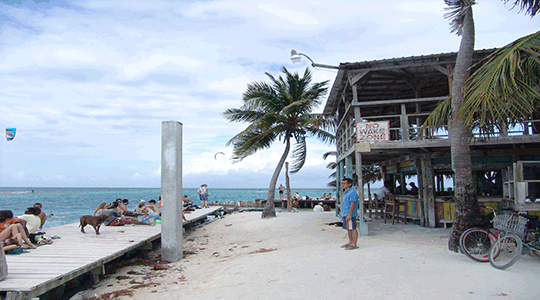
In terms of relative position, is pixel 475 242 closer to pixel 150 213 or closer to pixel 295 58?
pixel 295 58

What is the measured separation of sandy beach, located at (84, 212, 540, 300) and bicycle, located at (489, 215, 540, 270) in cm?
17

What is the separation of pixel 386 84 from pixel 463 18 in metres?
5.28

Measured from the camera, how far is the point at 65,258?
748 cm

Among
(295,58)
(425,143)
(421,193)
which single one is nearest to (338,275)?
(425,143)

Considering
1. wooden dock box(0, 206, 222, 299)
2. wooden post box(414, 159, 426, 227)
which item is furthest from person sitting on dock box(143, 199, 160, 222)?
wooden post box(414, 159, 426, 227)

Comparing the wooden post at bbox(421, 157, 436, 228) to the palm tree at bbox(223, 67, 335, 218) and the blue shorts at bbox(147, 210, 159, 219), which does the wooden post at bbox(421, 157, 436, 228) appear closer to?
the palm tree at bbox(223, 67, 335, 218)

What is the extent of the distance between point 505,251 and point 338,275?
2.76 meters

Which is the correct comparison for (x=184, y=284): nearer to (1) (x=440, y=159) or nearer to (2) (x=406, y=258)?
(2) (x=406, y=258)

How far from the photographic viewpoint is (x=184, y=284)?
7184mm

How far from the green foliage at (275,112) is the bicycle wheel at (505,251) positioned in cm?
1069

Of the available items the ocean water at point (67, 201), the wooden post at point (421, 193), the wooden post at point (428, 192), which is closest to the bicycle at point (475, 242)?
the wooden post at point (428, 192)

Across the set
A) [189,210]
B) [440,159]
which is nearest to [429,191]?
[440,159]

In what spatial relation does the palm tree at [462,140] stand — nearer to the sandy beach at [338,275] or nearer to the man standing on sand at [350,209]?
the sandy beach at [338,275]

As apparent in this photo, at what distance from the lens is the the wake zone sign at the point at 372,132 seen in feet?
34.3
